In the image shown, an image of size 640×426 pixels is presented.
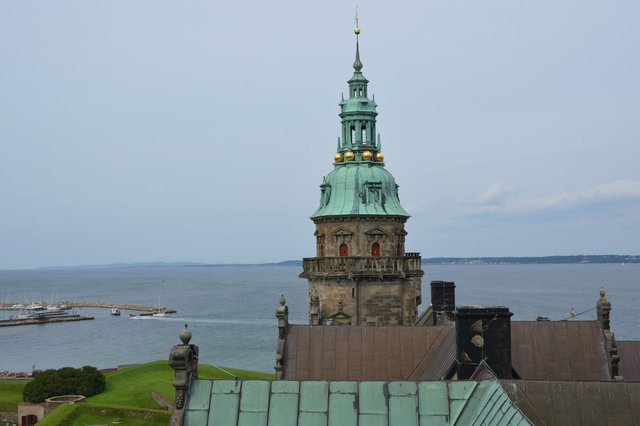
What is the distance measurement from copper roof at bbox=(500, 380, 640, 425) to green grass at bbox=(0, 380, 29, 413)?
155ft

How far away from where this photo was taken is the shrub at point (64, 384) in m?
52.0

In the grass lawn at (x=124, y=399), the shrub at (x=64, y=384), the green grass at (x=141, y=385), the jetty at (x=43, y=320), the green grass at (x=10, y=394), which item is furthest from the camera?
the jetty at (x=43, y=320)

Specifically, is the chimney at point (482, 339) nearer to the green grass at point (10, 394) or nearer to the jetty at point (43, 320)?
the green grass at point (10, 394)

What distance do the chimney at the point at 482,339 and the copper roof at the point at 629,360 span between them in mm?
10967

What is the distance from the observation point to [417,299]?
37250mm

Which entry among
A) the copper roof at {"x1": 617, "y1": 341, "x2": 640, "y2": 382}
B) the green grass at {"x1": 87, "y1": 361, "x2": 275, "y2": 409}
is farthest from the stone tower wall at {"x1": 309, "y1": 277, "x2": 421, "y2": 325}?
the green grass at {"x1": 87, "y1": 361, "x2": 275, "y2": 409}

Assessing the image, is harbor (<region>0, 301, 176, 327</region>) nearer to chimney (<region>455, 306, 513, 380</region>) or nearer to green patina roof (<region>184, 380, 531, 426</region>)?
chimney (<region>455, 306, 513, 380</region>)

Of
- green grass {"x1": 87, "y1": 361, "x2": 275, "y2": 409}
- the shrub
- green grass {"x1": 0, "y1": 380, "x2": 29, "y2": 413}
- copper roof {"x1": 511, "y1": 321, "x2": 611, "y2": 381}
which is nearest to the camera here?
copper roof {"x1": 511, "y1": 321, "x2": 611, "y2": 381}

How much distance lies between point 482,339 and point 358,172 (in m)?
20.4

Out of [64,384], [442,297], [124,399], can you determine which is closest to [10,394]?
[64,384]

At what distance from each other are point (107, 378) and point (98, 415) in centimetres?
1758

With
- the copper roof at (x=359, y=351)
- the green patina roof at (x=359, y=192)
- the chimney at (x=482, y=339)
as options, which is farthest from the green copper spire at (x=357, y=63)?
the chimney at (x=482, y=339)

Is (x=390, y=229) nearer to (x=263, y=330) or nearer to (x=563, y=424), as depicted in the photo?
(x=563, y=424)

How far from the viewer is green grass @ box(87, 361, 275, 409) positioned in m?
51.4
